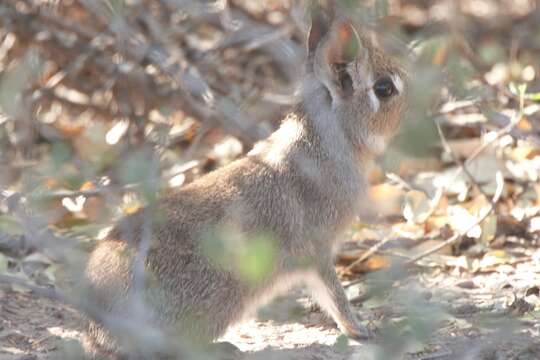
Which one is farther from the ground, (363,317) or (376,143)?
(376,143)


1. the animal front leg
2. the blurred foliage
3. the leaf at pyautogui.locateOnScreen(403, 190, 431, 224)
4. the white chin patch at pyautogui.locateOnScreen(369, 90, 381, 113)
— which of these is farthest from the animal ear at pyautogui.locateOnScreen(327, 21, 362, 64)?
the leaf at pyautogui.locateOnScreen(403, 190, 431, 224)

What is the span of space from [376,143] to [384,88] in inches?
10.9

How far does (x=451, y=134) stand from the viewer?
702 centimetres

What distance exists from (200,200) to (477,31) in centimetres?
423

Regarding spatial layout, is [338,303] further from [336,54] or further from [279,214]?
[336,54]

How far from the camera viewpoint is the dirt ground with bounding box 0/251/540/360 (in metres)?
4.07

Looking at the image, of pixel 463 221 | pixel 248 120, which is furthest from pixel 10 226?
pixel 463 221

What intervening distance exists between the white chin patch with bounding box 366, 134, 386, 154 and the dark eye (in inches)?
7.8

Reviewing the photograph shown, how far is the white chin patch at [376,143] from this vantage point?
4.74 meters

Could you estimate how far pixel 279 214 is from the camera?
439cm

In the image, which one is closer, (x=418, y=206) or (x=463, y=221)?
(x=463, y=221)

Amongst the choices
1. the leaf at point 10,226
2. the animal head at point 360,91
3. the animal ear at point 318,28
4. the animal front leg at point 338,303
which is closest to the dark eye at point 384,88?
the animal head at point 360,91

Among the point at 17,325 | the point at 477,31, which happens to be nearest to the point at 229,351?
the point at 17,325

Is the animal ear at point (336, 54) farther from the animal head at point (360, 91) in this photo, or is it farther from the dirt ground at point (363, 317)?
the dirt ground at point (363, 317)
